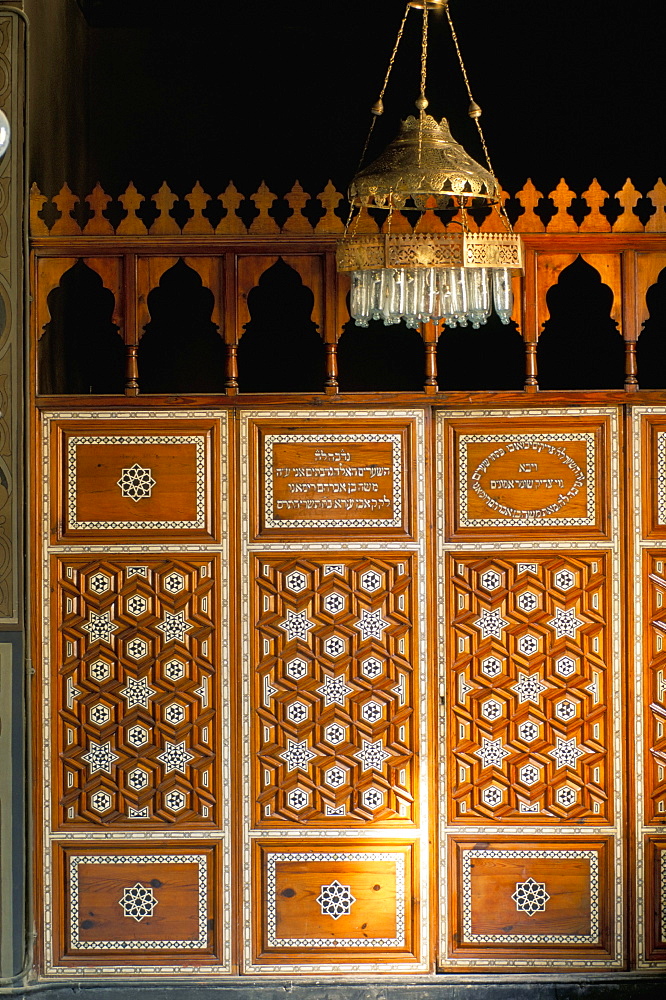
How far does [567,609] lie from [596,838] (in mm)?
783

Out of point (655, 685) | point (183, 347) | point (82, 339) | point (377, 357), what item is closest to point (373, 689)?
point (655, 685)

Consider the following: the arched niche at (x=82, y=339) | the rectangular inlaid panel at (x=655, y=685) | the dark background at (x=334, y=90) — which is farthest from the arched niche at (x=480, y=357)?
the rectangular inlaid panel at (x=655, y=685)

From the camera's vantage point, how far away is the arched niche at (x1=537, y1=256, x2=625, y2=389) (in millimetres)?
4922

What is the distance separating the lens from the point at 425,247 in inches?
110

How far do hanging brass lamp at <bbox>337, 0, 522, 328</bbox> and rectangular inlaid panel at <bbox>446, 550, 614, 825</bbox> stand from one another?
95 cm

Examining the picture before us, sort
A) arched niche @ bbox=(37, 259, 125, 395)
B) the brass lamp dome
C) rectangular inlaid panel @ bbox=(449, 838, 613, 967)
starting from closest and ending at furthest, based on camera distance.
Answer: the brass lamp dome, rectangular inlaid panel @ bbox=(449, 838, 613, 967), arched niche @ bbox=(37, 259, 125, 395)

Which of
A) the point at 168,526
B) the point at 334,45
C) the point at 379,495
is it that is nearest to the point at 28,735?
the point at 168,526

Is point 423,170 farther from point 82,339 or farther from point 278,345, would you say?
point 82,339

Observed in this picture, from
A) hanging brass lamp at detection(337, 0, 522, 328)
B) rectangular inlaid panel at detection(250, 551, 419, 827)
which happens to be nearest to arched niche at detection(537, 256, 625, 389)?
rectangular inlaid panel at detection(250, 551, 419, 827)

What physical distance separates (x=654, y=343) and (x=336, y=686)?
8.09 ft

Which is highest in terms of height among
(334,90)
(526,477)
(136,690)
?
(334,90)

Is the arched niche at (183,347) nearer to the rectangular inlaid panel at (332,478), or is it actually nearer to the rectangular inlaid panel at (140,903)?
the rectangular inlaid panel at (332,478)

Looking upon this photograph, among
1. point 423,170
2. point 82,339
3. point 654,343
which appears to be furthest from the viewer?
point 654,343

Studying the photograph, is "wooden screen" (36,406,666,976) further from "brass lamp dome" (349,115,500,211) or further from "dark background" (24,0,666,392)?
"dark background" (24,0,666,392)
